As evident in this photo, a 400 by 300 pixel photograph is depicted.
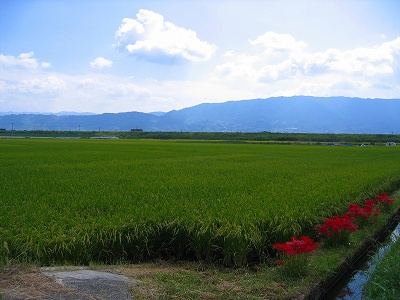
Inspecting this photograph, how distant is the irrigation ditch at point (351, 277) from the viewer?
529 cm

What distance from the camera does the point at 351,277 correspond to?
6035mm

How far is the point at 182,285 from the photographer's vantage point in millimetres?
4672

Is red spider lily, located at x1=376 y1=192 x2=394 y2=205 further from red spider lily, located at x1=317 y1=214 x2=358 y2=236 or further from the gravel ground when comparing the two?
the gravel ground

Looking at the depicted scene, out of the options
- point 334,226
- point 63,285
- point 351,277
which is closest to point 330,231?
point 334,226

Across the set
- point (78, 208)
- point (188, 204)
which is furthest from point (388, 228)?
point (78, 208)

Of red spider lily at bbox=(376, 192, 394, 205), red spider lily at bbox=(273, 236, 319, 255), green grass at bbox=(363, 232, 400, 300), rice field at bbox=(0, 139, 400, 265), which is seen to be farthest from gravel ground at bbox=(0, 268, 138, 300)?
red spider lily at bbox=(376, 192, 394, 205)

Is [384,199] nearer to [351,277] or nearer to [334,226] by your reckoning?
[334,226]

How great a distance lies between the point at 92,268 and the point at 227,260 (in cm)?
190

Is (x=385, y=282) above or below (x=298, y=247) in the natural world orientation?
below

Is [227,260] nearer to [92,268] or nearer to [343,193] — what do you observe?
[92,268]

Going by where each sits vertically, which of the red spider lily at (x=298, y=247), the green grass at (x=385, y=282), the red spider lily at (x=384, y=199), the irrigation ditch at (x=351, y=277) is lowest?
the irrigation ditch at (x=351, y=277)

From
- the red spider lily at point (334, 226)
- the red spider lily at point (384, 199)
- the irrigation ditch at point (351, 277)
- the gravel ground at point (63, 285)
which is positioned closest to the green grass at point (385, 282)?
the irrigation ditch at point (351, 277)

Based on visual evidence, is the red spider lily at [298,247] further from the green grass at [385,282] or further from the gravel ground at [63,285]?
the gravel ground at [63,285]

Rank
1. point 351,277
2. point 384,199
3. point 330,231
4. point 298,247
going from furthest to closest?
point 384,199 → point 330,231 → point 351,277 → point 298,247
